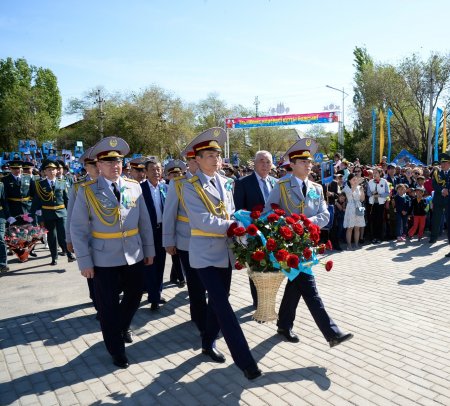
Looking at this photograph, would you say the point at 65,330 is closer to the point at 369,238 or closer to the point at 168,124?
the point at 369,238

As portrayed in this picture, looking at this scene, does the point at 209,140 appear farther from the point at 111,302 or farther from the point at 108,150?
the point at 111,302

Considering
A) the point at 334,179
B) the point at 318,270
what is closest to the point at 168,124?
the point at 334,179

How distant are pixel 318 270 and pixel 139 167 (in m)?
3.89

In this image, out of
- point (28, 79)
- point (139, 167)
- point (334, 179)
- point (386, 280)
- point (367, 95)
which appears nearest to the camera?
point (139, 167)

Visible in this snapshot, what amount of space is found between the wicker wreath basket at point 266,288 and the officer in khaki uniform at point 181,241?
35.8 inches

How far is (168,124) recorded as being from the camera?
41250 mm

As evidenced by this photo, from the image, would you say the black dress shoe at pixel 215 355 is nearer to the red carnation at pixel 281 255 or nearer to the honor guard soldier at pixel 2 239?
the red carnation at pixel 281 255

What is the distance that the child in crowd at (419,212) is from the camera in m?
10.4

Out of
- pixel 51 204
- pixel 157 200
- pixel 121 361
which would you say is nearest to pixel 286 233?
pixel 121 361

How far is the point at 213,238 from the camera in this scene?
146 inches

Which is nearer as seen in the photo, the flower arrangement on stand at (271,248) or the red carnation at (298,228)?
the flower arrangement on stand at (271,248)

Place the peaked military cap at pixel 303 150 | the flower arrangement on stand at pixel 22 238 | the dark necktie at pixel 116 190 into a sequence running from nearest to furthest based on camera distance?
the dark necktie at pixel 116 190 < the peaked military cap at pixel 303 150 < the flower arrangement on stand at pixel 22 238

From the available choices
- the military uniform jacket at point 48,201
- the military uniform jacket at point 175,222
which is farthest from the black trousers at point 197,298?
the military uniform jacket at point 48,201

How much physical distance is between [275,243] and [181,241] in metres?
1.60
